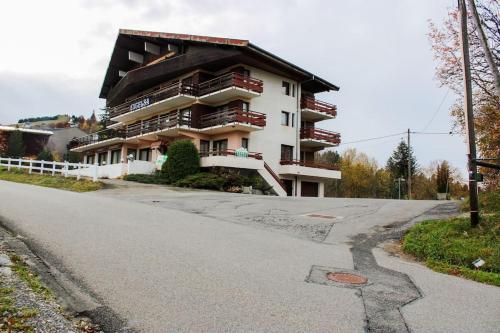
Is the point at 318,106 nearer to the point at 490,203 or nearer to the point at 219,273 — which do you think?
the point at 490,203

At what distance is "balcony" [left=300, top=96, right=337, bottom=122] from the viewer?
131 feet

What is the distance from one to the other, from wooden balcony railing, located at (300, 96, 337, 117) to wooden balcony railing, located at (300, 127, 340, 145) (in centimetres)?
206

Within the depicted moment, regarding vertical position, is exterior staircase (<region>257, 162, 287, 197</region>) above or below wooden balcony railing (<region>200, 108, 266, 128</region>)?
below

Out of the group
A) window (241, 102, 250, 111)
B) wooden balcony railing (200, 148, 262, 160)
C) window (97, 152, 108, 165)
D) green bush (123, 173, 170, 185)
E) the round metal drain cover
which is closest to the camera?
the round metal drain cover

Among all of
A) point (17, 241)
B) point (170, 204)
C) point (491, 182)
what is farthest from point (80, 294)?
point (491, 182)

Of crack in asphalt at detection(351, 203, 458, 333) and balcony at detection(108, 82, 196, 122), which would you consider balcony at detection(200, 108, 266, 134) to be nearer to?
balcony at detection(108, 82, 196, 122)

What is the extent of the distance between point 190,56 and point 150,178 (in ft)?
36.8

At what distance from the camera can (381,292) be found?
6441 millimetres

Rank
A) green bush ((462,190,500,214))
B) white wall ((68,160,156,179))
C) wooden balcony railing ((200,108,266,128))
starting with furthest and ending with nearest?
1. white wall ((68,160,156,179))
2. wooden balcony railing ((200,108,266,128))
3. green bush ((462,190,500,214))

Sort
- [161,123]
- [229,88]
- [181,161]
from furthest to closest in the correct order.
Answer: [161,123]
[229,88]
[181,161]

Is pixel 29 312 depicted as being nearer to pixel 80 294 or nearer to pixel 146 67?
pixel 80 294

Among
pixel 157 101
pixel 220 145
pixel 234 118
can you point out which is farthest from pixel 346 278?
pixel 157 101

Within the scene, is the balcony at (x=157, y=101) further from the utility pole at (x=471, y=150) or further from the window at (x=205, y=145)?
the utility pole at (x=471, y=150)

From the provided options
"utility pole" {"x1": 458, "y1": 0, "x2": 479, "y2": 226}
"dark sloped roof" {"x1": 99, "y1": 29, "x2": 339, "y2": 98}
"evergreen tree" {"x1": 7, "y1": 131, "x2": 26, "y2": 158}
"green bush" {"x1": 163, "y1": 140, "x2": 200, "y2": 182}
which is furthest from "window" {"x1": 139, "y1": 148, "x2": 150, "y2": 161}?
"utility pole" {"x1": 458, "y1": 0, "x2": 479, "y2": 226}
